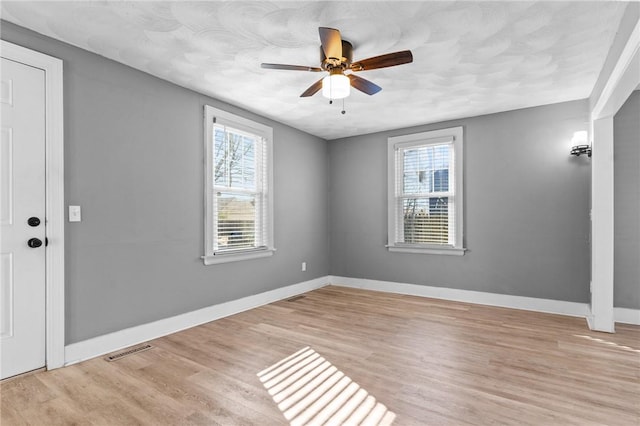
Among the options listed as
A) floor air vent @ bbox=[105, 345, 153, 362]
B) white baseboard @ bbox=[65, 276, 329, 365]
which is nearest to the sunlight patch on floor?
floor air vent @ bbox=[105, 345, 153, 362]

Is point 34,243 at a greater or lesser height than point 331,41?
lesser

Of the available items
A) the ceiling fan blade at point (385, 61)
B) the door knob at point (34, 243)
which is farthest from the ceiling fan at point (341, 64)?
the door knob at point (34, 243)

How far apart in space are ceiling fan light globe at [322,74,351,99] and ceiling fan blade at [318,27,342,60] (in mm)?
175

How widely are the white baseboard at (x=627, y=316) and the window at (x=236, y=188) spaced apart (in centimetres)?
411

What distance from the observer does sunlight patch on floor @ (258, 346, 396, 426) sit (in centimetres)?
199

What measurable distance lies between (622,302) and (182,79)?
526 centimetres

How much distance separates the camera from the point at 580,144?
3.84 m

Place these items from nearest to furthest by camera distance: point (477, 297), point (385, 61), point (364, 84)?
point (385, 61)
point (364, 84)
point (477, 297)

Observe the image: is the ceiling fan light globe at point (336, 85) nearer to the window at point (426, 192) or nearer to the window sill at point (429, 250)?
the window at point (426, 192)

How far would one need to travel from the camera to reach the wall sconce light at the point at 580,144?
150 inches

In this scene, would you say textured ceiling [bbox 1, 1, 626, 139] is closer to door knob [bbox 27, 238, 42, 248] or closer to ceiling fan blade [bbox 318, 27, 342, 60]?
ceiling fan blade [bbox 318, 27, 342, 60]

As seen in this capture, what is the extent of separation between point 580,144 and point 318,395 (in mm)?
3834

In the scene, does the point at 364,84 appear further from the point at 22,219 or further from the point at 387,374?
the point at 22,219

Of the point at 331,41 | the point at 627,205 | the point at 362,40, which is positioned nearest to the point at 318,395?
the point at 331,41
